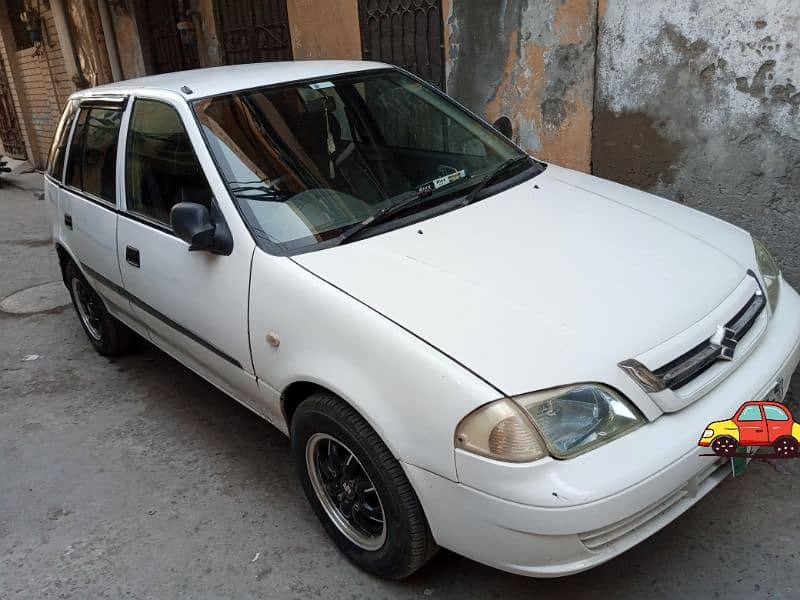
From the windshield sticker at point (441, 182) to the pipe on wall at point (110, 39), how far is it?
8614mm

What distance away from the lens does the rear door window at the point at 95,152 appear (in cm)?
361

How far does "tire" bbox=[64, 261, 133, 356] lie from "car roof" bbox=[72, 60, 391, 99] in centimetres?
130

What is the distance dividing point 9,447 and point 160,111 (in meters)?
1.98

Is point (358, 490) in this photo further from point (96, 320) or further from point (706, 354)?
point (96, 320)

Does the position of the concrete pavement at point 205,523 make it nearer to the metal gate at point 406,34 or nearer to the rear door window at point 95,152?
the rear door window at point 95,152

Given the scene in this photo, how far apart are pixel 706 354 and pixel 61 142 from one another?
13.1 ft

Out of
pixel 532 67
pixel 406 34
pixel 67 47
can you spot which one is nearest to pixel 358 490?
pixel 532 67

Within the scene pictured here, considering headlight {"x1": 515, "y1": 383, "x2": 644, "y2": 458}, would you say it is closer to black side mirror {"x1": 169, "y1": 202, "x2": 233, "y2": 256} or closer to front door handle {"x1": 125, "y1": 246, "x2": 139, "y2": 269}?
black side mirror {"x1": 169, "y1": 202, "x2": 233, "y2": 256}

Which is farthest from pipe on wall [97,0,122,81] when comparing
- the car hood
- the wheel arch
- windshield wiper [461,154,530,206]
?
the wheel arch

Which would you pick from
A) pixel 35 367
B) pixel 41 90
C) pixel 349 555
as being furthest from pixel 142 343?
pixel 41 90

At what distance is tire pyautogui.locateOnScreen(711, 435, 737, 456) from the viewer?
205cm

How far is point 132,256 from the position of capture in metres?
3.35

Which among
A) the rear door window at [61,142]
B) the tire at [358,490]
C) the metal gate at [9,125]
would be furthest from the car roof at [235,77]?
the metal gate at [9,125]

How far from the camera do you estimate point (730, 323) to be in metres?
2.27
